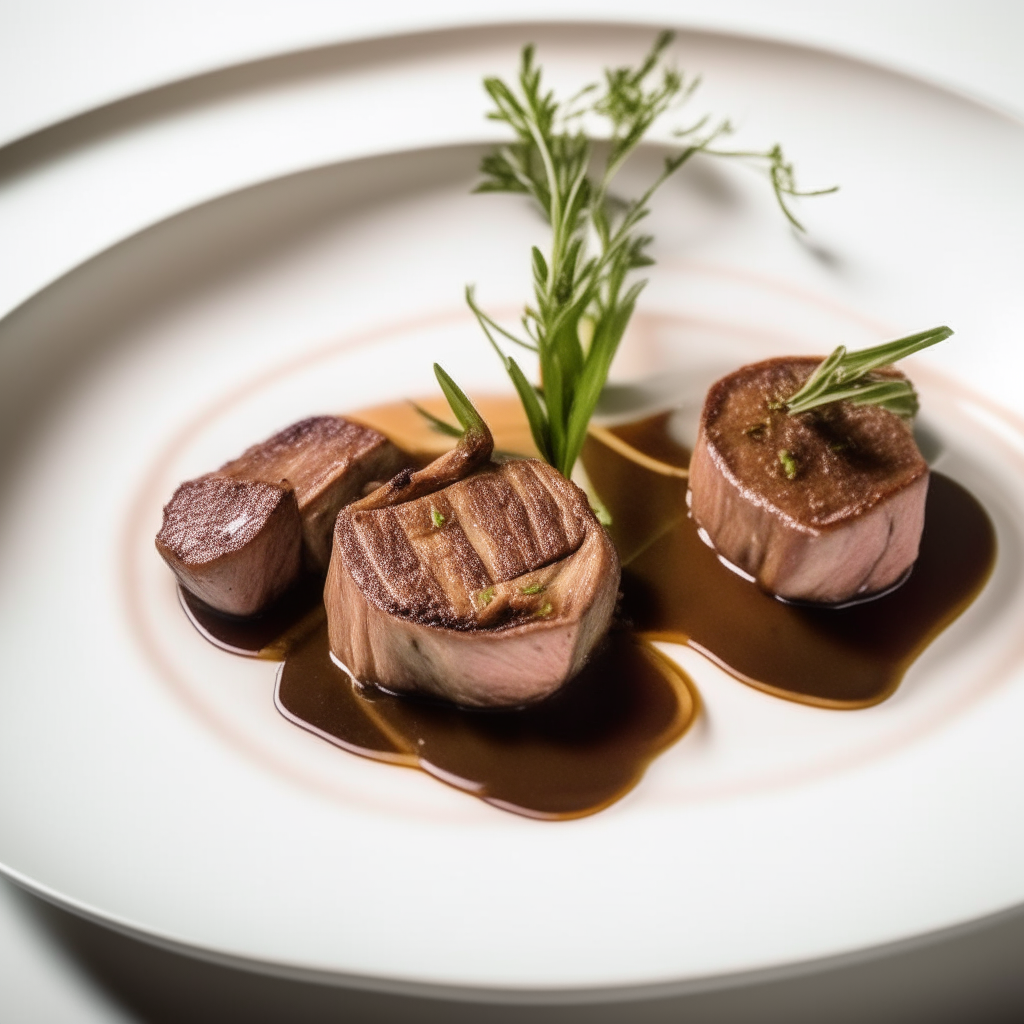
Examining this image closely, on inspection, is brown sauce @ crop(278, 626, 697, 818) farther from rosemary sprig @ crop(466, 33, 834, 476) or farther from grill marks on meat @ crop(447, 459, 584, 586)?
rosemary sprig @ crop(466, 33, 834, 476)

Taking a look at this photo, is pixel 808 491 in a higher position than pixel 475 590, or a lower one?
lower

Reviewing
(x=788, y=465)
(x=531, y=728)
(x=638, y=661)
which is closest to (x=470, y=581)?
(x=531, y=728)

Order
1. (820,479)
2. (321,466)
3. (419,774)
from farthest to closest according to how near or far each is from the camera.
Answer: (321,466), (820,479), (419,774)

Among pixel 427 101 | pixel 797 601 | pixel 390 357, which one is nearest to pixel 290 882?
pixel 797 601

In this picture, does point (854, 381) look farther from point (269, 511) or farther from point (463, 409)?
point (269, 511)

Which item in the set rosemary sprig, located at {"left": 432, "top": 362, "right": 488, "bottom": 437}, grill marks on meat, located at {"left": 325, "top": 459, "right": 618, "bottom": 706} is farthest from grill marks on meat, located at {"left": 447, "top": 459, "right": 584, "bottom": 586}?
rosemary sprig, located at {"left": 432, "top": 362, "right": 488, "bottom": 437}

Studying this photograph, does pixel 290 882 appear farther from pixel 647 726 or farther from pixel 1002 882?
pixel 1002 882
